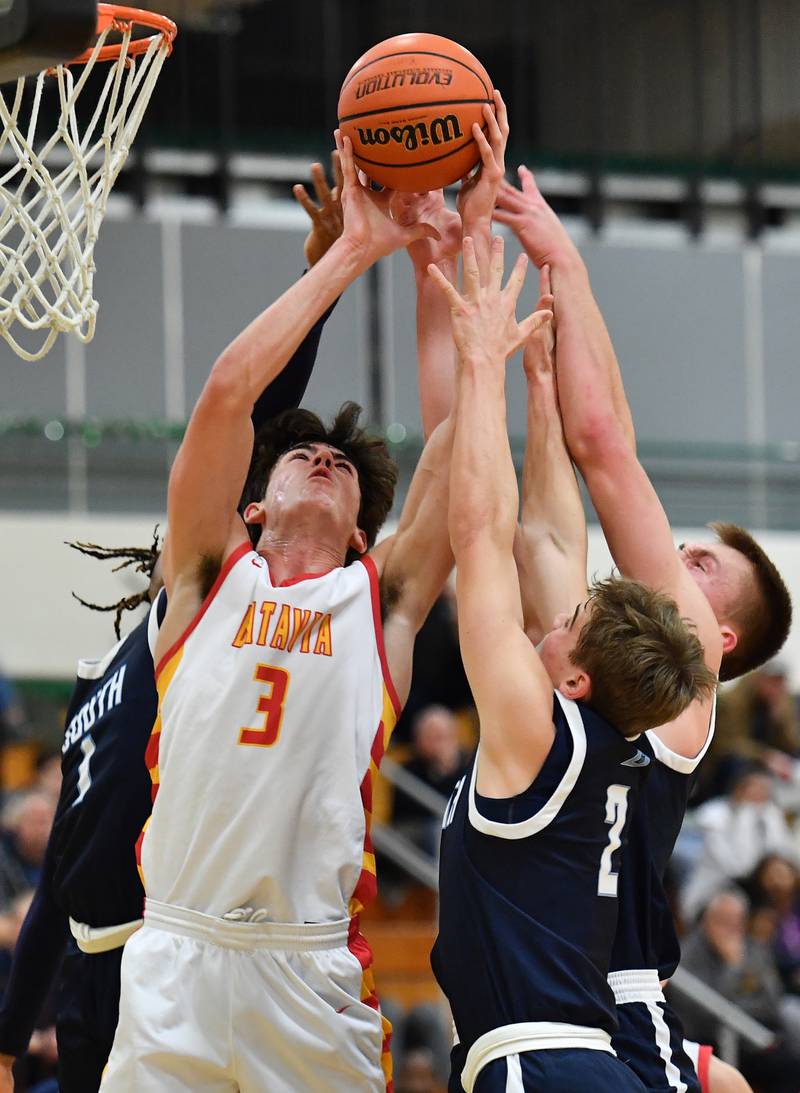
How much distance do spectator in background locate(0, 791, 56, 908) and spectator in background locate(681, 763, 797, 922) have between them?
3315 millimetres

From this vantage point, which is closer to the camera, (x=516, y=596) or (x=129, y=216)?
(x=516, y=596)

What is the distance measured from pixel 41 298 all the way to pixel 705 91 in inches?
437

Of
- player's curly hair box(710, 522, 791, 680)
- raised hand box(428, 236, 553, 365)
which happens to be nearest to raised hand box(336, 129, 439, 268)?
raised hand box(428, 236, 553, 365)

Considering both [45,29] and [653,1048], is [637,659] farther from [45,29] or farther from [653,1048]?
[45,29]

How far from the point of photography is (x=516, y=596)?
3492mm

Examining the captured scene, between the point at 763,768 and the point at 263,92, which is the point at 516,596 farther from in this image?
the point at 263,92

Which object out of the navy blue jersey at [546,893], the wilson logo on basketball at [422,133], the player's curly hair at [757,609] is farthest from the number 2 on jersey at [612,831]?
the wilson logo on basketball at [422,133]

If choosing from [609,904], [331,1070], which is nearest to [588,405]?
[609,904]

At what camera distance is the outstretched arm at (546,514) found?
4012mm

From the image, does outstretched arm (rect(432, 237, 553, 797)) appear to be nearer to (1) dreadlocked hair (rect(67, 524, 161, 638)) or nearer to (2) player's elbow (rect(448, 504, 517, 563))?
(2) player's elbow (rect(448, 504, 517, 563))

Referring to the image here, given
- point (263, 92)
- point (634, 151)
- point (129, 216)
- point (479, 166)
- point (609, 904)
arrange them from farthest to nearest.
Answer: point (634, 151) < point (263, 92) < point (129, 216) < point (479, 166) < point (609, 904)

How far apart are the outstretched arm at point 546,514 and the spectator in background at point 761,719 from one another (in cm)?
615

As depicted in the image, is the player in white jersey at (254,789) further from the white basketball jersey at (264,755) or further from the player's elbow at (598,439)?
the player's elbow at (598,439)

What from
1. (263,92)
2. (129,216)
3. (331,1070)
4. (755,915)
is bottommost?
(755,915)
